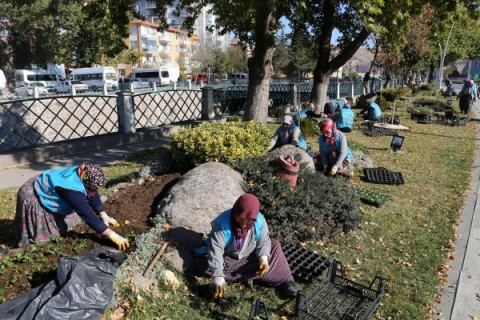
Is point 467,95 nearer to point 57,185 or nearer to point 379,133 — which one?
point 379,133

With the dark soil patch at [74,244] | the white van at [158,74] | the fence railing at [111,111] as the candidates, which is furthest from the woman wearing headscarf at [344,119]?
the white van at [158,74]

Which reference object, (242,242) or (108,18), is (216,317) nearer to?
(242,242)

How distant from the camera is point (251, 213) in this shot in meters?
3.36

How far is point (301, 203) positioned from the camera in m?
5.05

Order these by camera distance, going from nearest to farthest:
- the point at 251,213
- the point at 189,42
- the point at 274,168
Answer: the point at 251,213 < the point at 274,168 < the point at 189,42

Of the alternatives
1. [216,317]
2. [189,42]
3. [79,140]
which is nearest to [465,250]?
[216,317]

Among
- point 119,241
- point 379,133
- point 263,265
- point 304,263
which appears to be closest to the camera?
point 263,265

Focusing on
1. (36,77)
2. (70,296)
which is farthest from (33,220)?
(36,77)

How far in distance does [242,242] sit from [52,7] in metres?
18.8

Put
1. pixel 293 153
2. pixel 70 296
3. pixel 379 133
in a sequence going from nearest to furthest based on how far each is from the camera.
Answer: pixel 70 296 → pixel 293 153 → pixel 379 133

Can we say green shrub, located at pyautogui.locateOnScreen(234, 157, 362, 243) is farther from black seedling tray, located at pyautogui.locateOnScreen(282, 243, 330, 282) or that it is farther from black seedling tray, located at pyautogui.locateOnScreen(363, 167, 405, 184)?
black seedling tray, located at pyautogui.locateOnScreen(363, 167, 405, 184)

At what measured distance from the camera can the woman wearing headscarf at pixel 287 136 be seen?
7323 mm

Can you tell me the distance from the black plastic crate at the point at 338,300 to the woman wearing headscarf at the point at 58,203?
74.2 inches

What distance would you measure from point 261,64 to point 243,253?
23.6 ft
